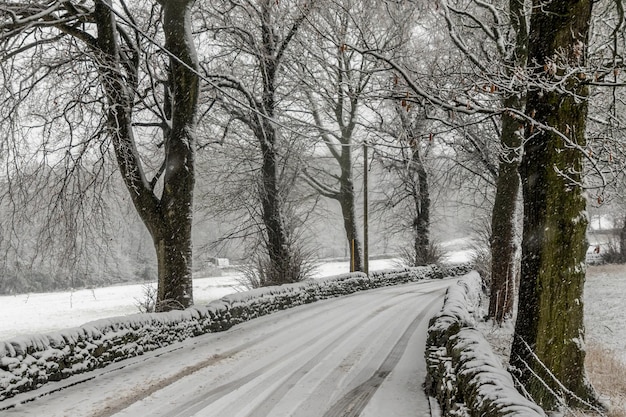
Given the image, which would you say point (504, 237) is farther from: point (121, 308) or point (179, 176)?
point (121, 308)

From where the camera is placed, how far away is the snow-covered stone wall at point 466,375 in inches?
154

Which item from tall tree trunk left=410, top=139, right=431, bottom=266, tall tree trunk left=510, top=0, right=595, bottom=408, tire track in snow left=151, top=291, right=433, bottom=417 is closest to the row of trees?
tall tree trunk left=510, top=0, right=595, bottom=408

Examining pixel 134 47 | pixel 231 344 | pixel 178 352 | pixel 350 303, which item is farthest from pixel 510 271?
pixel 134 47

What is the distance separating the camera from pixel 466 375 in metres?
5.08

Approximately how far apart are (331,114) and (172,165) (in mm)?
16065

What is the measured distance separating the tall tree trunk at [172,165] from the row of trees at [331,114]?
1.5 inches

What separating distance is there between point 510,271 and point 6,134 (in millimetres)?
12454

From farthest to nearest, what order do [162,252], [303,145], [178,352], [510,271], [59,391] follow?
[303,145], [510,271], [162,252], [178,352], [59,391]

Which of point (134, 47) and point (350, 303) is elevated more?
point (134, 47)

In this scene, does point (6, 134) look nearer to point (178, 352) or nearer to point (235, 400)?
point (178, 352)

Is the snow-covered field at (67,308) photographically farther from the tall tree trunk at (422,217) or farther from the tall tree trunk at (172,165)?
the tall tree trunk at (422,217)

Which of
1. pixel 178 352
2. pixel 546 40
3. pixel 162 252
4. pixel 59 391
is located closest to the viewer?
pixel 546 40

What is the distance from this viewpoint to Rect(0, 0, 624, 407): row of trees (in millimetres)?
6504

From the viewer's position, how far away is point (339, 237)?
65375mm
